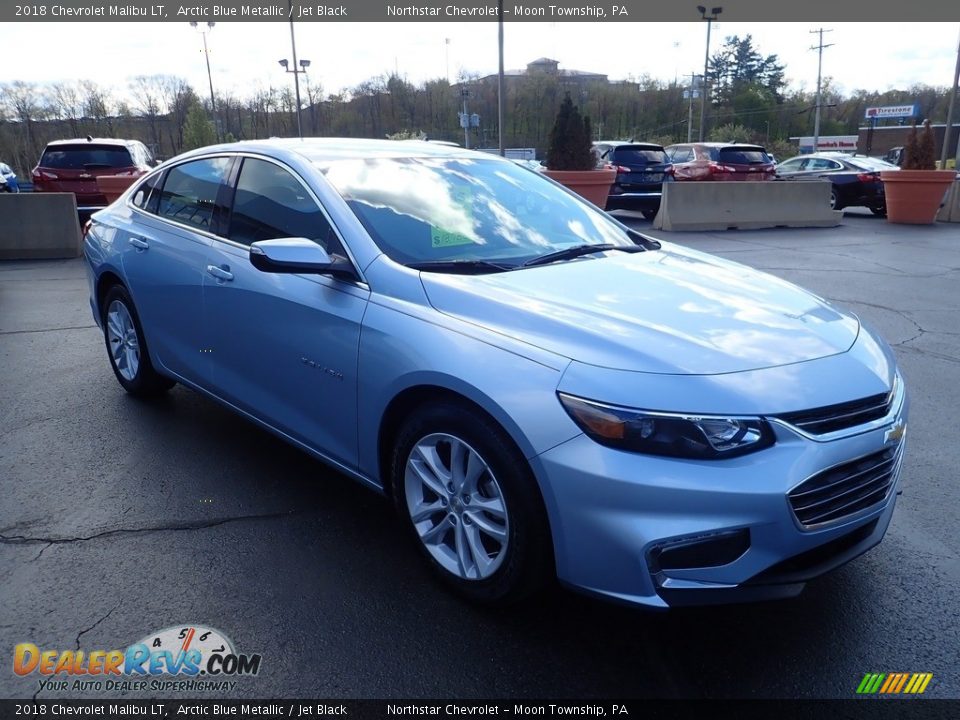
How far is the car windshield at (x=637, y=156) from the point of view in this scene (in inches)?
671

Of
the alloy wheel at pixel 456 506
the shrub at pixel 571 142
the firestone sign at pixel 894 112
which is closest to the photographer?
the alloy wheel at pixel 456 506

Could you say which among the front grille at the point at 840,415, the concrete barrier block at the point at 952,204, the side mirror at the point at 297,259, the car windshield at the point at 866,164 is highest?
the side mirror at the point at 297,259

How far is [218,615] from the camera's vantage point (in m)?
2.86

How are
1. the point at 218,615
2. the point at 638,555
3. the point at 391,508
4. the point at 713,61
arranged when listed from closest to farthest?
the point at 638,555 → the point at 218,615 → the point at 391,508 → the point at 713,61

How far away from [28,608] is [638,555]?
2259mm

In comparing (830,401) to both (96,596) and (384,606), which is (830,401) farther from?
(96,596)

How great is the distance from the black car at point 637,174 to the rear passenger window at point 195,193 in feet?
42.1

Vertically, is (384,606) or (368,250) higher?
(368,250)

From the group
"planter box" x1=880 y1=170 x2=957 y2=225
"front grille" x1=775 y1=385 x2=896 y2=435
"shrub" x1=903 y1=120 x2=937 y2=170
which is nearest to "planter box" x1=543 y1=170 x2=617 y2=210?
"planter box" x1=880 y1=170 x2=957 y2=225

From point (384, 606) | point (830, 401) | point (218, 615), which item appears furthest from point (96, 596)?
point (830, 401)

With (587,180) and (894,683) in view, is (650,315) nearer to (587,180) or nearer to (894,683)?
(894,683)

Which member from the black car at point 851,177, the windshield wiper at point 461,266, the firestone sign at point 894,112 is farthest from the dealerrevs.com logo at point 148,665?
the firestone sign at point 894,112

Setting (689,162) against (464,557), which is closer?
(464,557)

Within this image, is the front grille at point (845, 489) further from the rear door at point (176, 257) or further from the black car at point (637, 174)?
the black car at point (637, 174)
